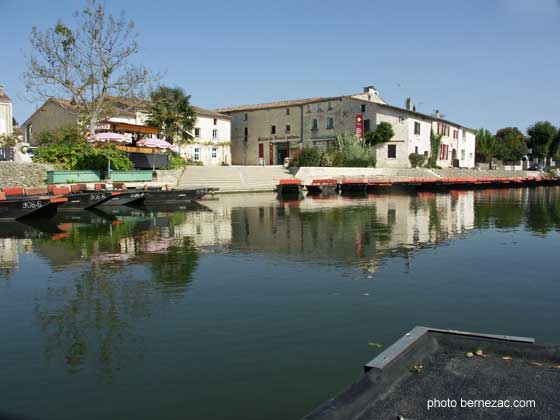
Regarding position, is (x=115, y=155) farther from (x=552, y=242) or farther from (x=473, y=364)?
(x=473, y=364)

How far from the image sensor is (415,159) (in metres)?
50.5

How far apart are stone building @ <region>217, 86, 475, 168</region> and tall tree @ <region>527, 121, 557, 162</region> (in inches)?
1113

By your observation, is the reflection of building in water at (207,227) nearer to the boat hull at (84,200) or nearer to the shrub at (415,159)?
the boat hull at (84,200)

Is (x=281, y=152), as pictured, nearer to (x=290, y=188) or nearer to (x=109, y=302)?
(x=290, y=188)

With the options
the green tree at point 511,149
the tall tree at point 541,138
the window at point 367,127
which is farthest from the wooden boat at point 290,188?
the tall tree at point 541,138

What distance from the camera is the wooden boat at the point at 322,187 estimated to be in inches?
1501

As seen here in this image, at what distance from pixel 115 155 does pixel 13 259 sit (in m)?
21.1

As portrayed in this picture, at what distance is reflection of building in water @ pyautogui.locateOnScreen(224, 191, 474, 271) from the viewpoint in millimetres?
12516

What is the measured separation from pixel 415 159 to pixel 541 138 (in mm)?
44074

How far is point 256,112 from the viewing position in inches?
2253

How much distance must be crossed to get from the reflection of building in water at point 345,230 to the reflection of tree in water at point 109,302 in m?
2.82

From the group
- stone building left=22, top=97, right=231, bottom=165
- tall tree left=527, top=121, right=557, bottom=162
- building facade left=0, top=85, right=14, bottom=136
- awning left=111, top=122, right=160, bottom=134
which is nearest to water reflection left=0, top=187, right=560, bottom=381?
awning left=111, top=122, right=160, bottom=134

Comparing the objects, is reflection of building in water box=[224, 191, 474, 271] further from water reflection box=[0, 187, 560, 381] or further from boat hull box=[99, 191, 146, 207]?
boat hull box=[99, 191, 146, 207]

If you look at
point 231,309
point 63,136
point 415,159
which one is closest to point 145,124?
point 63,136
